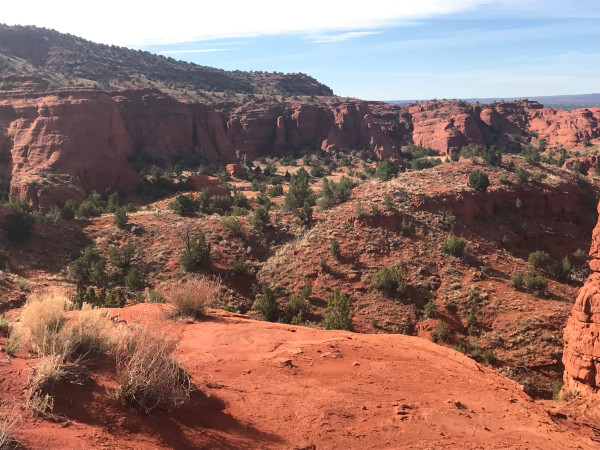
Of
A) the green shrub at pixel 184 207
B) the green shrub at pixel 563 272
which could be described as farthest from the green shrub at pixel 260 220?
the green shrub at pixel 563 272

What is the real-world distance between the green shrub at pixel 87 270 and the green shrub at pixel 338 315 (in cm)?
1162

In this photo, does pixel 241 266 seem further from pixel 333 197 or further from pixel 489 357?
pixel 489 357

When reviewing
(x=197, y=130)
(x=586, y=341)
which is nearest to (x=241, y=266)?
(x=586, y=341)

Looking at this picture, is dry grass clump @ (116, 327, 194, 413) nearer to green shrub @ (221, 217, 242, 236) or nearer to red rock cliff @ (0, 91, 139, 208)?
green shrub @ (221, 217, 242, 236)

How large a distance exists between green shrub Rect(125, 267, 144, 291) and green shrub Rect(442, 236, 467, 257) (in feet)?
52.5

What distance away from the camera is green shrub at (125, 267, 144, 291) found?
21.2 meters

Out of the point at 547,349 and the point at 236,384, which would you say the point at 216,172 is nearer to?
the point at 547,349

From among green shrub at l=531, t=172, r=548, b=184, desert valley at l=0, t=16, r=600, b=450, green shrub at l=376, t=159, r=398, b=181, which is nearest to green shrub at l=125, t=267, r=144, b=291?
desert valley at l=0, t=16, r=600, b=450

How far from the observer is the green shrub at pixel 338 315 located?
16781mm

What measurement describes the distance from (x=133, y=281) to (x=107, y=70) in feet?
230

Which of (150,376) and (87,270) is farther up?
(150,376)

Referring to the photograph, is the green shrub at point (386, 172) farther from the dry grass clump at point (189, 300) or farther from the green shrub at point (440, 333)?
the dry grass clump at point (189, 300)

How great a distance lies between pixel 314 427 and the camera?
20.2ft

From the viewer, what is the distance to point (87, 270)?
2280cm
